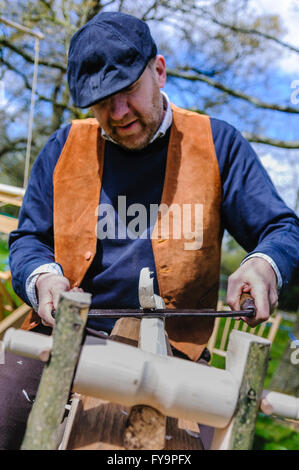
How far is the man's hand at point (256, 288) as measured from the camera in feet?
2.96

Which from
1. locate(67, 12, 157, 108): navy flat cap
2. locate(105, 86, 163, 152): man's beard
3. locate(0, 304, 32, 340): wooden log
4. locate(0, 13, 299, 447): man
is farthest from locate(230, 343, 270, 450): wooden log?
locate(0, 304, 32, 340): wooden log

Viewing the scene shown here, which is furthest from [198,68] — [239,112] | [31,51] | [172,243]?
[172,243]

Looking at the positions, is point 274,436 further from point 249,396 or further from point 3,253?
point 3,253

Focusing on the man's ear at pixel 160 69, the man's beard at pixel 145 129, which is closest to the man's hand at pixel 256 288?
the man's beard at pixel 145 129

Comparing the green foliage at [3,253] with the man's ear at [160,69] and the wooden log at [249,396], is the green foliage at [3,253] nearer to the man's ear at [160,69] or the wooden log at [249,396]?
the man's ear at [160,69]

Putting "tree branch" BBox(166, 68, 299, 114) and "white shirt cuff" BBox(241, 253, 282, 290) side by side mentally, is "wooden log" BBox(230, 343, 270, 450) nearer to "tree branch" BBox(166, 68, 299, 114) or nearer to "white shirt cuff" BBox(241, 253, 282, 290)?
"white shirt cuff" BBox(241, 253, 282, 290)

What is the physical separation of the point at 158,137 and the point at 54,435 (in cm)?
114

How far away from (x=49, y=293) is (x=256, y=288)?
1.74 feet

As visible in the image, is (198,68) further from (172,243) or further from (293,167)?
(172,243)

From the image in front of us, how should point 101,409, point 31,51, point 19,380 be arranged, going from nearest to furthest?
point 101,409, point 19,380, point 31,51

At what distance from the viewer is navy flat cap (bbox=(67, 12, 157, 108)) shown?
1164 millimetres

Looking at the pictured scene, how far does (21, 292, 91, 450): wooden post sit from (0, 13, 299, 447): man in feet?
2.18

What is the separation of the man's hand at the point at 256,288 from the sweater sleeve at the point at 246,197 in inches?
12.7

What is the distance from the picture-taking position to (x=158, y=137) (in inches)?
59.4
